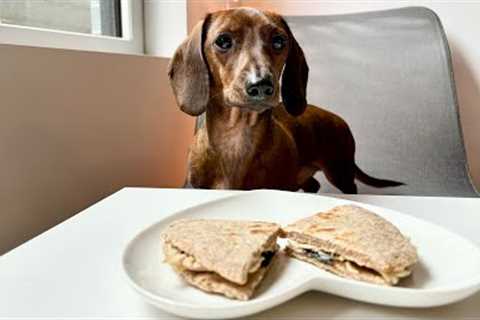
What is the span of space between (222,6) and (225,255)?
1.10m

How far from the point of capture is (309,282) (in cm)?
30

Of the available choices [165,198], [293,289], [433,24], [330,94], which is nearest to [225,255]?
[293,289]

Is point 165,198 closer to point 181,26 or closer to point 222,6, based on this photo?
point 181,26

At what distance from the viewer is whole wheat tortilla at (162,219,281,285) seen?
0.94 ft

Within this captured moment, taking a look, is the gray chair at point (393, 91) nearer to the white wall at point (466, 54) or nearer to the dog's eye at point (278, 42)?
the white wall at point (466, 54)

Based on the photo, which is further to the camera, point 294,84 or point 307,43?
point 307,43

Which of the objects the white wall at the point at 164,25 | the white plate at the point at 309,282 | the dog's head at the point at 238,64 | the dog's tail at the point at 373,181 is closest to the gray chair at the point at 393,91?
the dog's tail at the point at 373,181

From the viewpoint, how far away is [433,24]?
1121 millimetres

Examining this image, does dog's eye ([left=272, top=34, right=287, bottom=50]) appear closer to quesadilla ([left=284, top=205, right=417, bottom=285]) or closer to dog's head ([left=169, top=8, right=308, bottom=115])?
dog's head ([left=169, top=8, right=308, bottom=115])

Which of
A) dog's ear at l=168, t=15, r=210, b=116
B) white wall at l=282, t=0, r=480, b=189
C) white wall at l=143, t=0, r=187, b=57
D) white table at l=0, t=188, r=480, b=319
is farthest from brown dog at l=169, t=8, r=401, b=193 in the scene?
white wall at l=282, t=0, r=480, b=189

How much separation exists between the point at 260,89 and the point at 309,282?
0.34 metres

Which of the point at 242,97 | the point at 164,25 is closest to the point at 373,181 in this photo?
the point at 242,97

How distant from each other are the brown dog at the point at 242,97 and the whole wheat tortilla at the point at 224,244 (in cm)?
28

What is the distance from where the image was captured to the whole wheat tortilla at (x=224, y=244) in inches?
11.3
